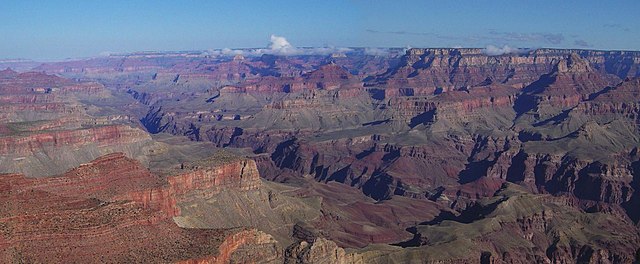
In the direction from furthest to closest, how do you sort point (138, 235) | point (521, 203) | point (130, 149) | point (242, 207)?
1. point (130, 149)
2. point (521, 203)
3. point (242, 207)
4. point (138, 235)

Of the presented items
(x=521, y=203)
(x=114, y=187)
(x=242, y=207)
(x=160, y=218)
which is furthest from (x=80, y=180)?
(x=521, y=203)

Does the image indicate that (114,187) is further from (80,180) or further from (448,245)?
(448,245)

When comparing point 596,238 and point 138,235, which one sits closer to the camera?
point 138,235

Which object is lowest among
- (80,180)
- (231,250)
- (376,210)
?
(376,210)

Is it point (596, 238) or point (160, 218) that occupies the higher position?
point (160, 218)

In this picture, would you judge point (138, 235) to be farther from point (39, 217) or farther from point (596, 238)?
point (596, 238)

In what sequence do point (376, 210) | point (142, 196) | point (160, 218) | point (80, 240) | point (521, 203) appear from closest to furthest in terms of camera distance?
point (80, 240), point (160, 218), point (142, 196), point (521, 203), point (376, 210)

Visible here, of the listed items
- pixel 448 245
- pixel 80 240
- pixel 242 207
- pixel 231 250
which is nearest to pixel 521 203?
pixel 448 245

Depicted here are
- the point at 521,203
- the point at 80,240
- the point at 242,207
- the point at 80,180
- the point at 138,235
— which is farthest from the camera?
the point at 521,203

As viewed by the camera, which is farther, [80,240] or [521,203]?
[521,203]
